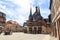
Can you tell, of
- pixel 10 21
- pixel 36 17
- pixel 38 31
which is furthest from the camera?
pixel 10 21

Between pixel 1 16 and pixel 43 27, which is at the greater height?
pixel 1 16

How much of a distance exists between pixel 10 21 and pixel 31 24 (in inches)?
1724

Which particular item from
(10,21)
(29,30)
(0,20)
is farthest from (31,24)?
(10,21)

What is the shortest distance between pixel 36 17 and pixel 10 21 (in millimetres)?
36292

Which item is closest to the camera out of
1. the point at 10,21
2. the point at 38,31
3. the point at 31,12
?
the point at 38,31

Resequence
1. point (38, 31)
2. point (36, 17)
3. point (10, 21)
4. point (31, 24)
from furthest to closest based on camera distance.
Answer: point (10, 21), point (36, 17), point (31, 24), point (38, 31)

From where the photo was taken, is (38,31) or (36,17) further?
(36,17)

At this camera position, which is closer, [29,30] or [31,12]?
[29,30]

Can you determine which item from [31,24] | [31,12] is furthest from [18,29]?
[31,24]

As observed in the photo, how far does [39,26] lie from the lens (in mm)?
94062

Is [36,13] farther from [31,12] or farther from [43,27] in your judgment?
[43,27]

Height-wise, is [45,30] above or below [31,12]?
below

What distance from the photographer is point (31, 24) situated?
98.0 m

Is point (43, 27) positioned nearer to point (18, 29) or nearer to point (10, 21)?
point (18, 29)
